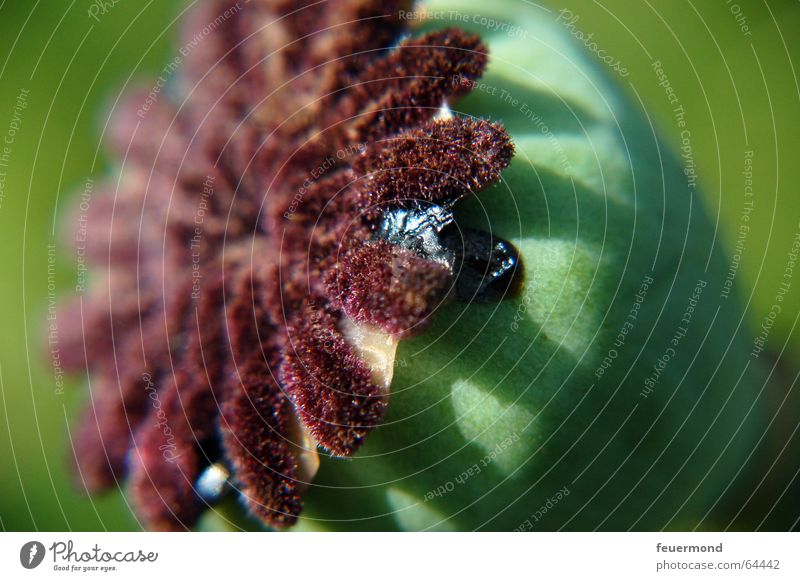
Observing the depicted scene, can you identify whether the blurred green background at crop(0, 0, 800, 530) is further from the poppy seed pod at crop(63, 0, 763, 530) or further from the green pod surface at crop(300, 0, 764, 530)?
the green pod surface at crop(300, 0, 764, 530)

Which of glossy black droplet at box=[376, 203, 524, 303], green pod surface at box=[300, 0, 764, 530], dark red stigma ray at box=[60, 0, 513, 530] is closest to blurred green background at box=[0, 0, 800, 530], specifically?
dark red stigma ray at box=[60, 0, 513, 530]

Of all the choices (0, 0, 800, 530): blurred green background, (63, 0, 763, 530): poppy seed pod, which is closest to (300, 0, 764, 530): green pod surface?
(63, 0, 763, 530): poppy seed pod

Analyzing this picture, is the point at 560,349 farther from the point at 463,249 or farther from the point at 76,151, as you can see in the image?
the point at 76,151

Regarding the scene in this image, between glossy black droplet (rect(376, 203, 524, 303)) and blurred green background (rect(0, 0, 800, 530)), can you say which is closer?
glossy black droplet (rect(376, 203, 524, 303))

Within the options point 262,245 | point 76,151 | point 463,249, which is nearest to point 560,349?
point 463,249

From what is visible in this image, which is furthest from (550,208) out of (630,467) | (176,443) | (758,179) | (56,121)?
(56,121)

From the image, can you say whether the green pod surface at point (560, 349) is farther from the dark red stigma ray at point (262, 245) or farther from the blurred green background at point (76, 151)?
Result: the blurred green background at point (76, 151)
